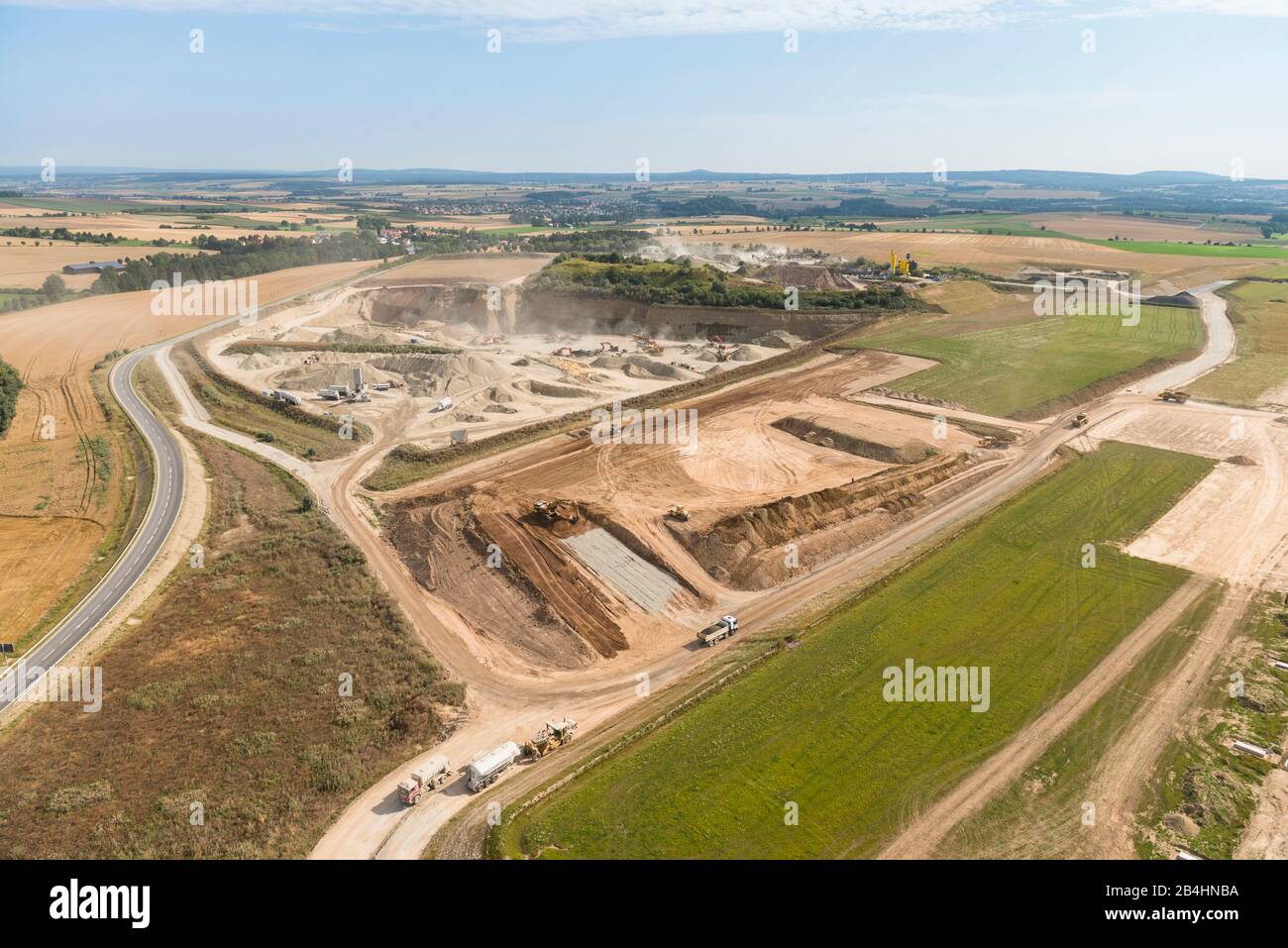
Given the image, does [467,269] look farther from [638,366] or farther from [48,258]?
[48,258]

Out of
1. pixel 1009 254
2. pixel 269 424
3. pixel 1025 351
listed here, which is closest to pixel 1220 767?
pixel 1025 351

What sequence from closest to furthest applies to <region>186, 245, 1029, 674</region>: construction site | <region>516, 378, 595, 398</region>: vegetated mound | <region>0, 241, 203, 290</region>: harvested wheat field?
<region>186, 245, 1029, 674</region>: construction site → <region>516, 378, 595, 398</region>: vegetated mound → <region>0, 241, 203, 290</region>: harvested wheat field

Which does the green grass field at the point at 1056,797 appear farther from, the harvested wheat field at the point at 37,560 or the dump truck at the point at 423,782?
the harvested wheat field at the point at 37,560

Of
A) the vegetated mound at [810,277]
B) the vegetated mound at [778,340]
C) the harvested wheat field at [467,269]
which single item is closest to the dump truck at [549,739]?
the vegetated mound at [778,340]

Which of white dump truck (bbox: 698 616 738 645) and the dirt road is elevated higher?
white dump truck (bbox: 698 616 738 645)

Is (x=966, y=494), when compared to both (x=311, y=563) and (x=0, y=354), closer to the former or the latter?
(x=311, y=563)

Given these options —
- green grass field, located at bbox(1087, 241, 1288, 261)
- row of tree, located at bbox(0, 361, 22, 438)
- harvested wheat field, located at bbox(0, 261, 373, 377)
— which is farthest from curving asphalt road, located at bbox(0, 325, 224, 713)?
green grass field, located at bbox(1087, 241, 1288, 261)

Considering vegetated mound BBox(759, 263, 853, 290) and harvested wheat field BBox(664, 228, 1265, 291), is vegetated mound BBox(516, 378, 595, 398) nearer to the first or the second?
vegetated mound BBox(759, 263, 853, 290)
